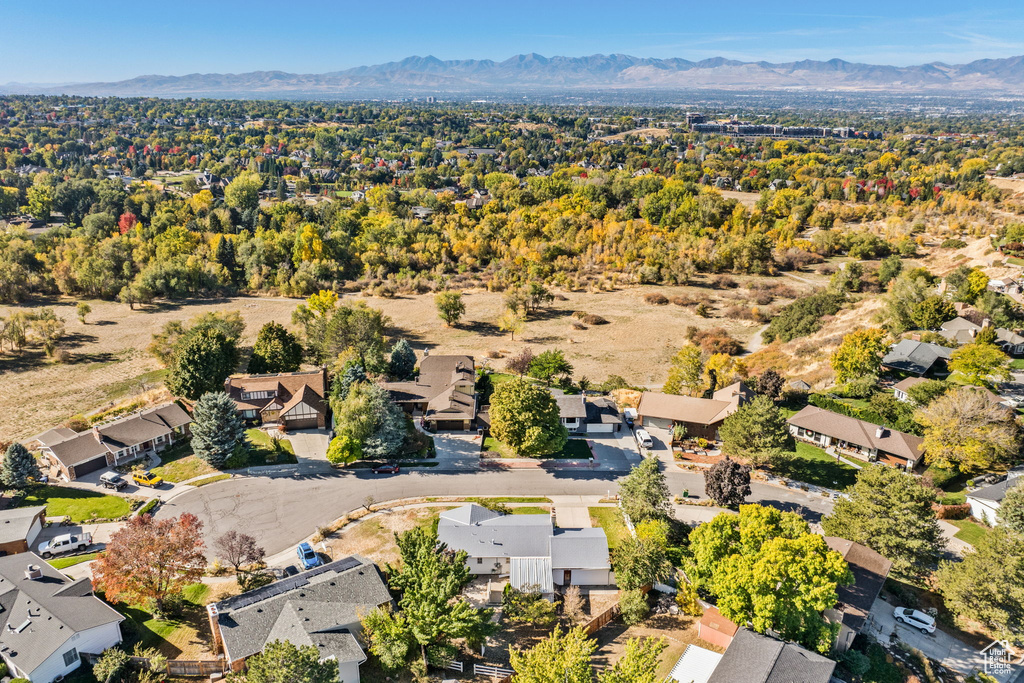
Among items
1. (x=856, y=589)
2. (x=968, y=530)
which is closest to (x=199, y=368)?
(x=856, y=589)

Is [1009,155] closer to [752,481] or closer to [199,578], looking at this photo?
[752,481]

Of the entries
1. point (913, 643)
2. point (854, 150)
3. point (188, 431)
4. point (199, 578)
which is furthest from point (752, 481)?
point (854, 150)

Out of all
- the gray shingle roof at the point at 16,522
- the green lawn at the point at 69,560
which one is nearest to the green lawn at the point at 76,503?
the gray shingle roof at the point at 16,522

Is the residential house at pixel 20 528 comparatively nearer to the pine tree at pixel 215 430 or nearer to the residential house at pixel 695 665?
the pine tree at pixel 215 430

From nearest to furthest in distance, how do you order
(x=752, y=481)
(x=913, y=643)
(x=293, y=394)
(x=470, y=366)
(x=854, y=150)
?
(x=913, y=643)
(x=752, y=481)
(x=293, y=394)
(x=470, y=366)
(x=854, y=150)

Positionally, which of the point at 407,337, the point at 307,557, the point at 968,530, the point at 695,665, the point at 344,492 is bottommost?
the point at 968,530

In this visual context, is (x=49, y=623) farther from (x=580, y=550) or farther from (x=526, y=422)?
(x=526, y=422)
